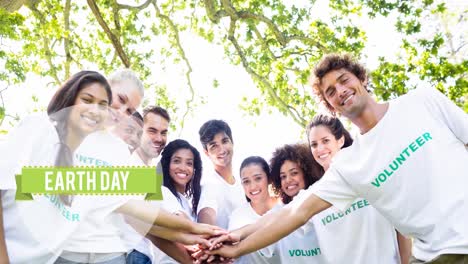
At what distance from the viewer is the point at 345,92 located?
3.55 meters

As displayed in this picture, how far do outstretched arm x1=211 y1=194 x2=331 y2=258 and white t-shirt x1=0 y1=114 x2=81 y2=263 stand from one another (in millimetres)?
1587

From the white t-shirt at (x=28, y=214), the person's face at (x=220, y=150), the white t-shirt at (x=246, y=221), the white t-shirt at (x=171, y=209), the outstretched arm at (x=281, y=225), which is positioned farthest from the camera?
the person's face at (x=220, y=150)

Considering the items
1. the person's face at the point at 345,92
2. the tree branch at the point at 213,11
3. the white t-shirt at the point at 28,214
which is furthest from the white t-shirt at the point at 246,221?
the tree branch at the point at 213,11

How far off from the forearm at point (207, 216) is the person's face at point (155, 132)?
0.74m

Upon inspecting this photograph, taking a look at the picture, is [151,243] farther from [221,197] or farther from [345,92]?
[345,92]

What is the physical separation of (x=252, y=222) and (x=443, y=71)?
16.7 feet

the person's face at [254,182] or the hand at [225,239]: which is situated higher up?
the person's face at [254,182]

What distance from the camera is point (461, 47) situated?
15688 mm

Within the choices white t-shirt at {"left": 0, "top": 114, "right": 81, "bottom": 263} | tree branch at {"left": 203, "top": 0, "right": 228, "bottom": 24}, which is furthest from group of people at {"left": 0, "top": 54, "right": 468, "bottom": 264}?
tree branch at {"left": 203, "top": 0, "right": 228, "bottom": 24}

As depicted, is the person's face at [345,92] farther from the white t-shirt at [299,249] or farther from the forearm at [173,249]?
the forearm at [173,249]

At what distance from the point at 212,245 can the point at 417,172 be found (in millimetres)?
1842

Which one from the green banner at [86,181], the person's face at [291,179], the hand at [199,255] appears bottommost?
the hand at [199,255]

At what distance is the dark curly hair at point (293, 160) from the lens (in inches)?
174

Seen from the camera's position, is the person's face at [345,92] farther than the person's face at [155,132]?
No
